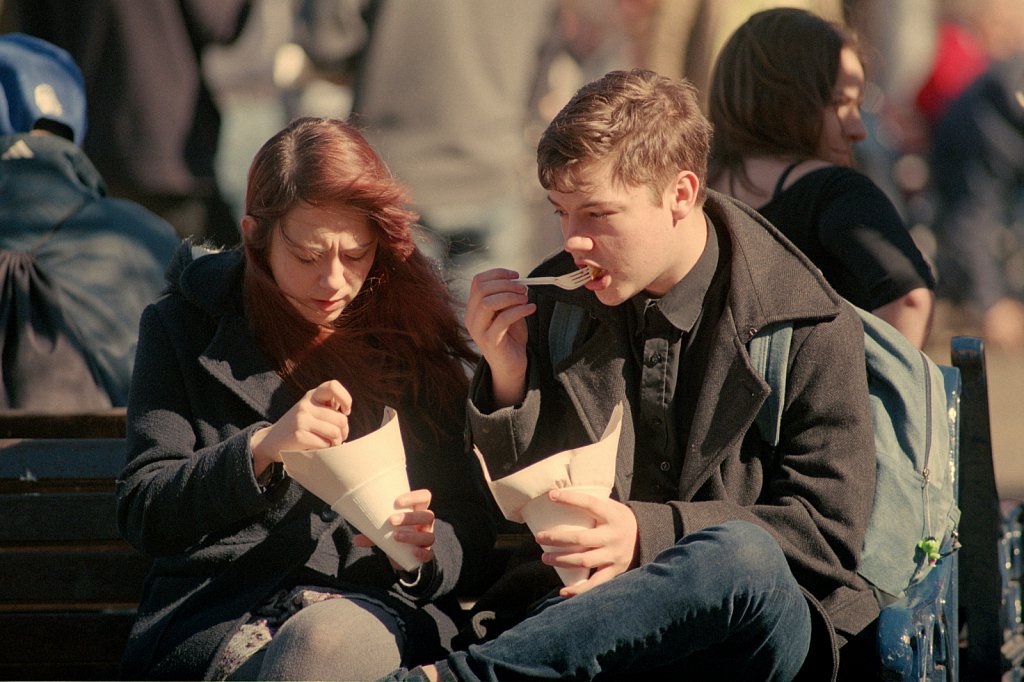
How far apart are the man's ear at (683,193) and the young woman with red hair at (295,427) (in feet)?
1.80

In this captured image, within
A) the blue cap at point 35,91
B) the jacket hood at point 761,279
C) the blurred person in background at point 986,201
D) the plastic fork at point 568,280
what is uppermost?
the jacket hood at point 761,279

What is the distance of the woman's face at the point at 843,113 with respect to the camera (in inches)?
136

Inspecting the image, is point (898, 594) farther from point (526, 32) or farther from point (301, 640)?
point (526, 32)

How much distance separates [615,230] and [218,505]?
2.86ft

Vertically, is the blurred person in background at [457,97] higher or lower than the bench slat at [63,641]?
higher

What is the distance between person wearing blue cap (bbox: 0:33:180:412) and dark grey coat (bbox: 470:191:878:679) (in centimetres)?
141

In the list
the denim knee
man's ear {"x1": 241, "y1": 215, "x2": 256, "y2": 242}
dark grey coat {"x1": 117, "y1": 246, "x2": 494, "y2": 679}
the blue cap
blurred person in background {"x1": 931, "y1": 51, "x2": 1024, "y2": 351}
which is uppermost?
man's ear {"x1": 241, "y1": 215, "x2": 256, "y2": 242}

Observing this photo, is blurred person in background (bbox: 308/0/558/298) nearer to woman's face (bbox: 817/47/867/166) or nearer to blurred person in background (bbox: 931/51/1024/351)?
woman's face (bbox: 817/47/867/166)

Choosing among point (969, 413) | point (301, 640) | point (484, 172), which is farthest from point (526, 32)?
point (301, 640)

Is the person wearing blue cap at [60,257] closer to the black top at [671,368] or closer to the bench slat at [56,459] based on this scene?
the bench slat at [56,459]

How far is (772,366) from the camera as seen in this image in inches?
99.7

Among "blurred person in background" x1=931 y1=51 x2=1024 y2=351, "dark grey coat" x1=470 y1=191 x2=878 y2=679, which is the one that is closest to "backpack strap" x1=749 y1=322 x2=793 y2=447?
"dark grey coat" x1=470 y1=191 x2=878 y2=679

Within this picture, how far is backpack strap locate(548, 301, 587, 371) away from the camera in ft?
8.86

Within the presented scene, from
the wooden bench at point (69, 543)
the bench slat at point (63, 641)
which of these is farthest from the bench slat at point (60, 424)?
the bench slat at point (63, 641)
